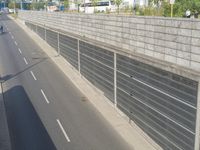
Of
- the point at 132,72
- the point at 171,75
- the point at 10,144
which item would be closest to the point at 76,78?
the point at 132,72

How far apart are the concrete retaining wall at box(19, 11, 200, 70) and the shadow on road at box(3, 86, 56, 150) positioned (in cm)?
558

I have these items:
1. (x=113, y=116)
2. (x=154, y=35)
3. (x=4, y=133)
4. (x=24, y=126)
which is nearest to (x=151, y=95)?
(x=154, y=35)

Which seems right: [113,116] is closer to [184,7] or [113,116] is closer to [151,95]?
[151,95]

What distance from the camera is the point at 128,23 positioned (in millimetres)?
17297

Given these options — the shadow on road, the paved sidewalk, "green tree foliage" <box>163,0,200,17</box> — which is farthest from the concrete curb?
"green tree foliage" <box>163,0,200,17</box>

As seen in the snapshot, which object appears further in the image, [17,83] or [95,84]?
[17,83]

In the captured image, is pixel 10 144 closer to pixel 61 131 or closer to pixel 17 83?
pixel 61 131

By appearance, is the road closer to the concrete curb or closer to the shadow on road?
the shadow on road

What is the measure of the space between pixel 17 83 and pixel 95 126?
10.0 meters

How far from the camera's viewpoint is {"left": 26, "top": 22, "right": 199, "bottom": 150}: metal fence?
10.7 metres

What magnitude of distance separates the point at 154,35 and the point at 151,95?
2741 mm

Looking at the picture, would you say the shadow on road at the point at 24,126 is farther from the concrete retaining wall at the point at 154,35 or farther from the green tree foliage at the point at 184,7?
the green tree foliage at the point at 184,7

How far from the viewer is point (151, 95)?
13.2 meters

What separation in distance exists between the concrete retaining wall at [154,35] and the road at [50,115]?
373 cm
